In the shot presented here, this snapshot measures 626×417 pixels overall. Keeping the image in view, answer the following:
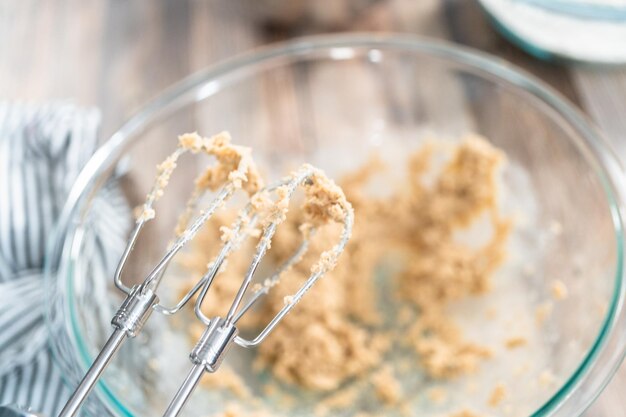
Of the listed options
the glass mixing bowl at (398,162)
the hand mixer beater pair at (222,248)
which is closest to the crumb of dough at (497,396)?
the glass mixing bowl at (398,162)

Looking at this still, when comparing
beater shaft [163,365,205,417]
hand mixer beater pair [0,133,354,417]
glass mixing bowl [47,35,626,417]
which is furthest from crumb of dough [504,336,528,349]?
beater shaft [163,365,205,417]

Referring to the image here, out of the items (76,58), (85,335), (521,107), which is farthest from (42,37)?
(521,107)

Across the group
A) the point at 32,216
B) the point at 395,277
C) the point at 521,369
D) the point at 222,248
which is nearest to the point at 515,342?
the point at 521,369

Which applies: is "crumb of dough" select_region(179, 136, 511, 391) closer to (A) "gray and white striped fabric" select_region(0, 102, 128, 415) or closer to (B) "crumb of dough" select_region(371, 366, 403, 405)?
(B) "crumb of dough" select_region(371, 366, 403, 405)

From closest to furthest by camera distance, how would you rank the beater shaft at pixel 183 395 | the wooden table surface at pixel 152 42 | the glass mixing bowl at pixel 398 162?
the beater shaft at pixel 183 395
the glass mixing bowl at pixel 398 162
the wooden table surface at pixel 152 42

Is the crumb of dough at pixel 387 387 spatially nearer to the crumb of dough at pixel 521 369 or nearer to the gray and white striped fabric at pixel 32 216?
the crumb of dough at pixel 521 369

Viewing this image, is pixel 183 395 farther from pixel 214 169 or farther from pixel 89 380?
pixel 214 169

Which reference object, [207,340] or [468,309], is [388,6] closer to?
[468,309]
